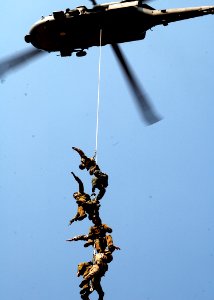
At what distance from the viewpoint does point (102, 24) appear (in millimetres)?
12930

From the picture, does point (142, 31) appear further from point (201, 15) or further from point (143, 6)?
point (201, 15)

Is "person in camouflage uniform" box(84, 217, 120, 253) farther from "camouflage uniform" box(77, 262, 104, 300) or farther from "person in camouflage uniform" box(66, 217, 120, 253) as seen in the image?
"camouflage uniform" box(77, 262, 104, 300)

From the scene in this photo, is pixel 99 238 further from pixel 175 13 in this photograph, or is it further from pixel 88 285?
pixel 175 13

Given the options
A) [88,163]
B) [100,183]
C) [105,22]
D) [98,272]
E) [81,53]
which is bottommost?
[98,272]

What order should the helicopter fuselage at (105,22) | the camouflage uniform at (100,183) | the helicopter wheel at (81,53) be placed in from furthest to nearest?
1. the helicopter wheel at (81,53)
2. the helicopter fuselage at (105,22)
3. the camouflage uniform at (100,183)

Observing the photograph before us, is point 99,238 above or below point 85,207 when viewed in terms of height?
below

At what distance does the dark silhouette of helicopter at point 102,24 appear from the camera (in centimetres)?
1283

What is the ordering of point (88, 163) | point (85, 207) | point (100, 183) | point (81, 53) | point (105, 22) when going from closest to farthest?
1. point (85, 207)
2. point (100, 183)
3. point (88, 163)
4. point (105, 22)
5. point (81, 53)

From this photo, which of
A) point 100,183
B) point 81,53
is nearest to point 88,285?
point 100,183

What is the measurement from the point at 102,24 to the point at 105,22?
0.09 m

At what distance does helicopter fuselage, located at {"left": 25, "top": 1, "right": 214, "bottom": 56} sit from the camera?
12836mm

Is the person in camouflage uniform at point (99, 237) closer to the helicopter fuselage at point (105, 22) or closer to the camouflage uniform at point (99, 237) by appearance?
the camouflage uniform at point (99, 237)

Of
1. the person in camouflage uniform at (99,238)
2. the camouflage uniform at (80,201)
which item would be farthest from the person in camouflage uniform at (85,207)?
the person in camouflage uniform at (99,238)

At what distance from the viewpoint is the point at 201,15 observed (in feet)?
41.9
